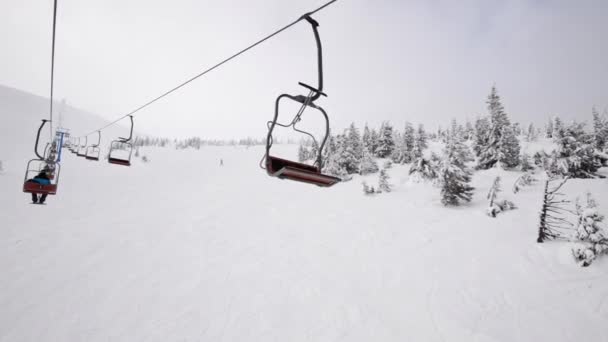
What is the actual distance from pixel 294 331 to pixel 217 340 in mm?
2566

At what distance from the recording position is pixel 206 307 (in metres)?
9.34

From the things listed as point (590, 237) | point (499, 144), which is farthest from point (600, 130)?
point (590, 237)

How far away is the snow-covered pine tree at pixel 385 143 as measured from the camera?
38594mm

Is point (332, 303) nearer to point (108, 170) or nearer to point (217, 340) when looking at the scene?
point (217, 340)

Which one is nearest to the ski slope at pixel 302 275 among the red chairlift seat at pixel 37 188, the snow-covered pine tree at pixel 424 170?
the snow-covered pine tree at pixel 424 170

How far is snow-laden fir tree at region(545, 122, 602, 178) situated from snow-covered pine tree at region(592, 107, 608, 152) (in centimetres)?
1672

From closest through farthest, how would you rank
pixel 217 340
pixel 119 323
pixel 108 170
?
1. pixel 217 340
2. pixel 119 323
3. pixel 108 170

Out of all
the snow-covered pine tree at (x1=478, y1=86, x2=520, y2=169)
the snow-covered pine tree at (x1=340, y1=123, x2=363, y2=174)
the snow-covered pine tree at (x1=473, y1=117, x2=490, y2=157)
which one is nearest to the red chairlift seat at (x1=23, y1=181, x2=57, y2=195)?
the snow-covered pine tree at (x1=340, y1=123, x2=363, y2=174)

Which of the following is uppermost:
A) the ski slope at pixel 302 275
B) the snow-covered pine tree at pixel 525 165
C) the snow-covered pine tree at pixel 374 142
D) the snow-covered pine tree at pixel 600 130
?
the snow-covered pine tree at pixel 600 130

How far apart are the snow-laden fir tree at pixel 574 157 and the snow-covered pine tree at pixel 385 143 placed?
1906 cm

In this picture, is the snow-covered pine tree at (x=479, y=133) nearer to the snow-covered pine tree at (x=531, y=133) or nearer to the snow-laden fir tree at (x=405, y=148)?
the snow-laden fir tree at (x=405, y=148)

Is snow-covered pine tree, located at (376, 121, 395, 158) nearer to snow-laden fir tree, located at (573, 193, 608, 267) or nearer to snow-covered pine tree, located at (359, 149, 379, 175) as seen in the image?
snow-covered pine tree, located at (359, 149, 379, 175)

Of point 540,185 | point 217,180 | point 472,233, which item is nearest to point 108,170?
point 217,180

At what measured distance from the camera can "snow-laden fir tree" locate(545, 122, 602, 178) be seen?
70.4ft
